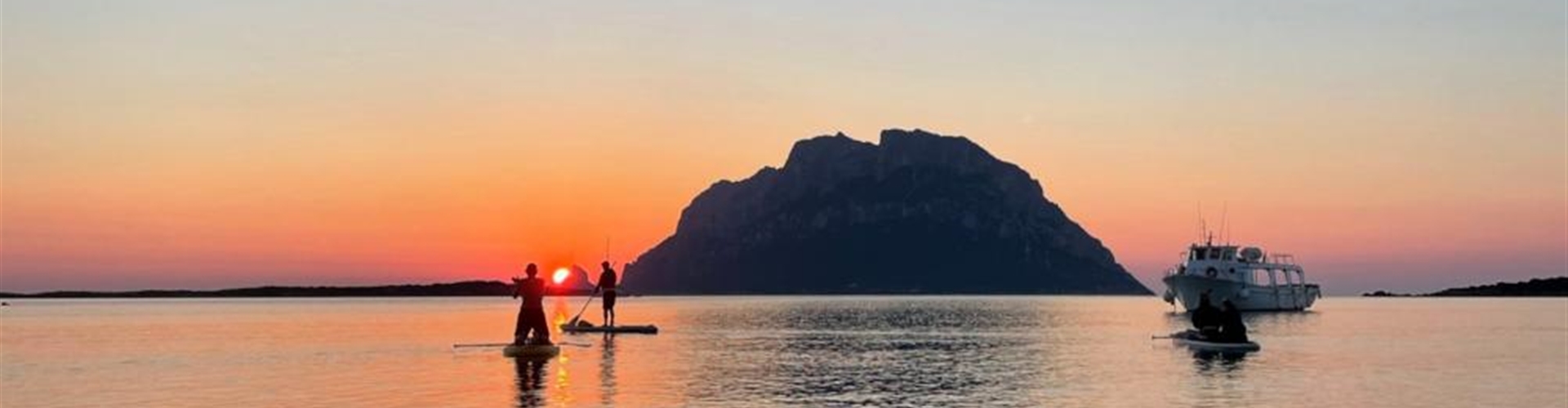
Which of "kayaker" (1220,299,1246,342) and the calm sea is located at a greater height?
"kayaker" (1220,299,1246,342)

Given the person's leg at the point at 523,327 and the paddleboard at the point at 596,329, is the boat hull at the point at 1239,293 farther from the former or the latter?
the person's leg at the point at 523,327

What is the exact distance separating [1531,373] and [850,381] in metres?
22.5

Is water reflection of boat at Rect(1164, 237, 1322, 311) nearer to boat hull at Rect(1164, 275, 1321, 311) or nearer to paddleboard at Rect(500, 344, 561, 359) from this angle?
boat hull at Rect(1164, 275, 1321, 311)

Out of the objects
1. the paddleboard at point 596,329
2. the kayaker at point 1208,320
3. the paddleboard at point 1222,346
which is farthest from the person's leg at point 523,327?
the kayaker at point 1208,320

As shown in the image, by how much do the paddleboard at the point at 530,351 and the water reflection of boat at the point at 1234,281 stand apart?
93230 millimetres

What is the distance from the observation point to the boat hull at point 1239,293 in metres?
136

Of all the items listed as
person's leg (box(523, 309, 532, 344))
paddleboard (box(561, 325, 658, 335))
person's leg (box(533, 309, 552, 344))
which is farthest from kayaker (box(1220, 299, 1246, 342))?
paddleboard (box(561, 325, 658, 335))

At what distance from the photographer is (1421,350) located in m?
63.8

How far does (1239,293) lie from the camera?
141250mm

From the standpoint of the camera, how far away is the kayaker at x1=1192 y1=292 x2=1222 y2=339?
59112mm

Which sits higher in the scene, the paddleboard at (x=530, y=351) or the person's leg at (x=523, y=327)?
the person's leg at (x=523, y=327)

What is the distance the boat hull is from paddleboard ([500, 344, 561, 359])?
283 ft

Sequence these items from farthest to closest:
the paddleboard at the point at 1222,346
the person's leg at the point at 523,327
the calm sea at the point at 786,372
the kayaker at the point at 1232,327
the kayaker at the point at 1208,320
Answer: the kayaker at the point at 1208,320, the kayaker at the point at 1232,327, the paddleboard at the point at 1222,346, the person's leg at the point at 523,327, the calm sea at the point at 786,372

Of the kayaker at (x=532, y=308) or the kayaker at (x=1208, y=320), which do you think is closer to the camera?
the kayaker at (x=532, y=308)
